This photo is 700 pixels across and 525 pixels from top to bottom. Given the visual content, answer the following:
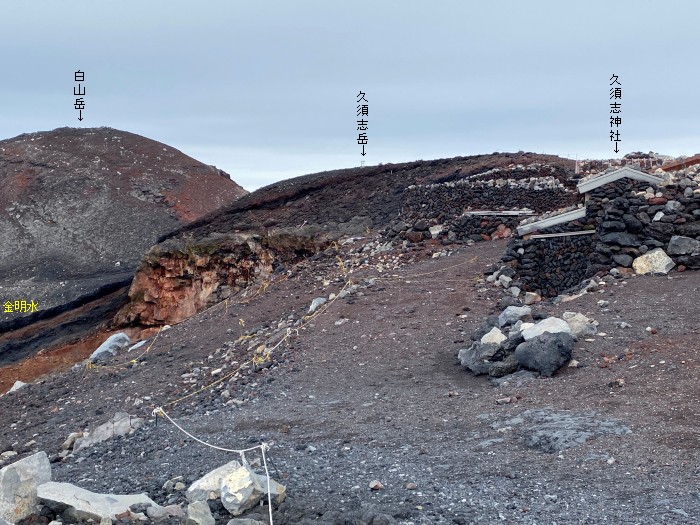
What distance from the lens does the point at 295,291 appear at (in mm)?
13336

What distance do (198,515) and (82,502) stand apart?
30.7 inches

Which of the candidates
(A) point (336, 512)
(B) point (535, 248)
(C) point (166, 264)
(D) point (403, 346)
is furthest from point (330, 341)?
(C) point (166, 264)

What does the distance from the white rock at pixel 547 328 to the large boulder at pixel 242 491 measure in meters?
3.60

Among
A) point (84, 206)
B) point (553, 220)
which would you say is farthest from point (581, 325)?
point (84, 206)

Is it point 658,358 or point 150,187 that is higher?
point 150,187

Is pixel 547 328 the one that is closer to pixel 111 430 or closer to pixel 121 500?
pixel 121 500

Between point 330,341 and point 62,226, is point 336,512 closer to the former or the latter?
point 330,341

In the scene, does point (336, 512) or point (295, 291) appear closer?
point (336, 512)

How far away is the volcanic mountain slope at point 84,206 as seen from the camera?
24109mm

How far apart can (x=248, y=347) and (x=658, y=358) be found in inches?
229

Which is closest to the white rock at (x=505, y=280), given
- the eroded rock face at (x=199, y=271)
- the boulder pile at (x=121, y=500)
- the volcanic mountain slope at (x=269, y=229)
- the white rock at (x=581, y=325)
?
the white rock at (x=581, y=325)

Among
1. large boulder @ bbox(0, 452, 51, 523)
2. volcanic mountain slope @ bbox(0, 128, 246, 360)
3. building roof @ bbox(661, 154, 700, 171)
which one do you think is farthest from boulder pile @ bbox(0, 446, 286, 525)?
volcanic mountain slope @ bbox(0, 128, 246, 360)

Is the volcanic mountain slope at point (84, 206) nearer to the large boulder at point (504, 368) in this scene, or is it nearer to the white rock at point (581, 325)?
the large boulder at point (504, 368)

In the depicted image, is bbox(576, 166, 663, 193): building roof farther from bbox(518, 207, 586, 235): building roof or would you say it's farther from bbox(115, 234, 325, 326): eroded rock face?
bbox(115, 234, 325, 326): eroded rock face
